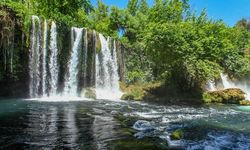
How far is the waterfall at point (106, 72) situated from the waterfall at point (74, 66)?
265 centimetres

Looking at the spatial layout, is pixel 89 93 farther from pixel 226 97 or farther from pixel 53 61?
pixel 226 97

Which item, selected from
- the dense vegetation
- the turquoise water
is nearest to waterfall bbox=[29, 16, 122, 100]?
the dense vegetation

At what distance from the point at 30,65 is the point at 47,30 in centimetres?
343

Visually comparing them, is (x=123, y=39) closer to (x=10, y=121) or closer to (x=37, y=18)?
(x=37, y=18)

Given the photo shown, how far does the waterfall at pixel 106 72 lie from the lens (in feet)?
113

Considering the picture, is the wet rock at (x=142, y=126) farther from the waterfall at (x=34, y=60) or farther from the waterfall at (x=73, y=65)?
the waterfall at (x=34, y=60)

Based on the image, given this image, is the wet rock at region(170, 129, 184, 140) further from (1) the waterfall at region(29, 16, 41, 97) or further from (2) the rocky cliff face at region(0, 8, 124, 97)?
Answer: (1) the waterfall at region(29, 16, 41, 97)

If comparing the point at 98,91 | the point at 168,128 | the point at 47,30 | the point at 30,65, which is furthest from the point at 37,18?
the point at 168,128

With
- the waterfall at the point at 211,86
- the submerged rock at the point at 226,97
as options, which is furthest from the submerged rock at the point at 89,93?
the waterfall at the point at 211,86

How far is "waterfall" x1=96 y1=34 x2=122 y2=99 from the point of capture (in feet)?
113

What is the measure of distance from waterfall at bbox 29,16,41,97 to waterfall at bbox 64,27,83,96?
124 inches

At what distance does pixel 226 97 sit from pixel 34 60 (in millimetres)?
17170

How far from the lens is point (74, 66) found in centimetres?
3231

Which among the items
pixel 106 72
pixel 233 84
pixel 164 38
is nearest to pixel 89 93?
pixel 106 72
